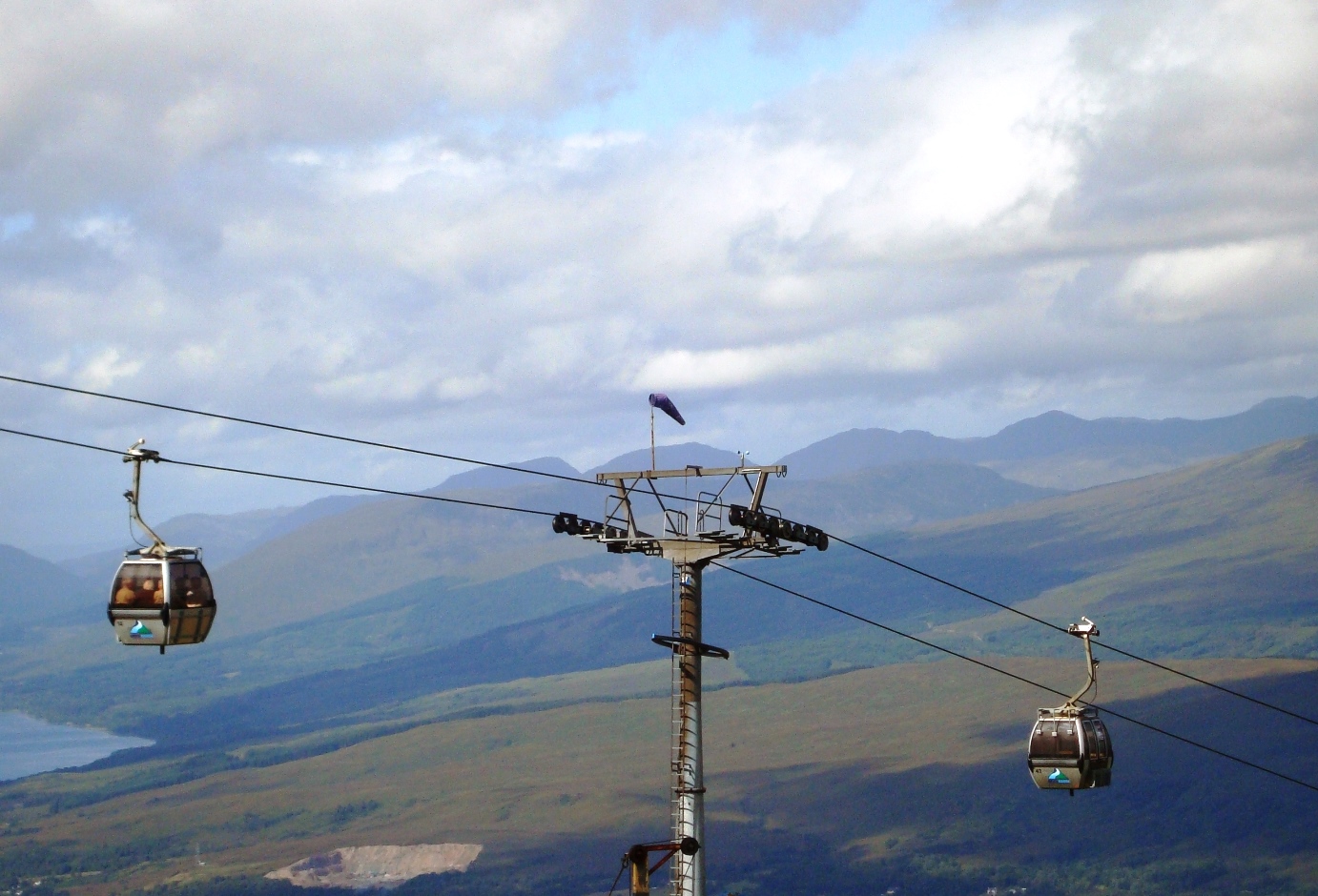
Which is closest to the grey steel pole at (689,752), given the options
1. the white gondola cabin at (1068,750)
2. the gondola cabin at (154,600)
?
the gondola cabin at (154,600)

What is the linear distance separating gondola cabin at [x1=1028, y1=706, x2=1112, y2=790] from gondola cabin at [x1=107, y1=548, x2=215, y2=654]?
72.7 ft

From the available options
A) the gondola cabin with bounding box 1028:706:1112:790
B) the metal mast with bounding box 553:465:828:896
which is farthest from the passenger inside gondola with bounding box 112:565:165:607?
the gondola cabin with bounding box 1028:706:1112:790

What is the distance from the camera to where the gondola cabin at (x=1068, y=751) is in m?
41.7

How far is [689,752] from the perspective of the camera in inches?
1364

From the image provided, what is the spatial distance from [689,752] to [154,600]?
11.7 meters

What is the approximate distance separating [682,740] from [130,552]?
12044 millimetres

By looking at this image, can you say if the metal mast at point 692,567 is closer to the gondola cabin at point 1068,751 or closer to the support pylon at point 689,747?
the support pylon at point 689,747

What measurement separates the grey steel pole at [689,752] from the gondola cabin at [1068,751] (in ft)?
36.3

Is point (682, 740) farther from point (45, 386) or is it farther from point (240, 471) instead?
point (45, 386)

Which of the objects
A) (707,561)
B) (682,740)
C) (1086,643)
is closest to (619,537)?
(707,561)

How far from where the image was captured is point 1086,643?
41.3 metres

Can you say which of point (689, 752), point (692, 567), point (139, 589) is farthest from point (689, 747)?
point (139, 589)

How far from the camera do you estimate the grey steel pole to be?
33969 millimetres

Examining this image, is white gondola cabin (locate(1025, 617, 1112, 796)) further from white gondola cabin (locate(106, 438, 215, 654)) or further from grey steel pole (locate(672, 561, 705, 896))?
white gondola cabin (locate(106, 438, 215, 654))
